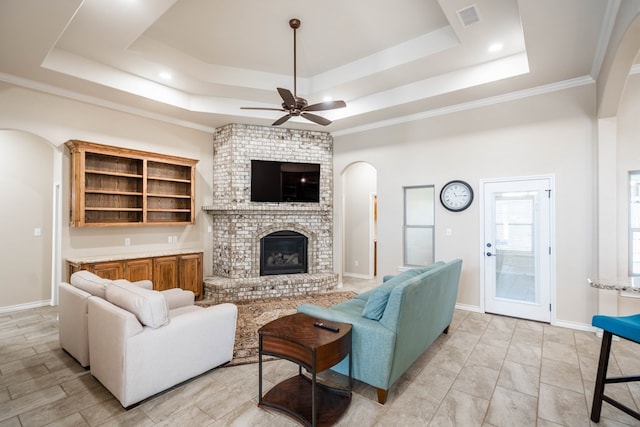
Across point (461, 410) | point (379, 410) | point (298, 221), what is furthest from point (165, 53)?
point (461, 410)

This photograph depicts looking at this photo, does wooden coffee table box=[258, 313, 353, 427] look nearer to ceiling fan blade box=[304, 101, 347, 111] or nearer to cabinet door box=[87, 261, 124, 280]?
ceiling fan blade box=[304, 101, 347, 111]

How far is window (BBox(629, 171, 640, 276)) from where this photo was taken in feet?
12.0

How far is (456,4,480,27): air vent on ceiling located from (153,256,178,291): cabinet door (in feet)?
16.7

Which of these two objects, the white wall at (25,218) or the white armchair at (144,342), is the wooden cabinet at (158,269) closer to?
the white wall at (25,218)

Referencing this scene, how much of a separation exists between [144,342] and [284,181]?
13.4ft

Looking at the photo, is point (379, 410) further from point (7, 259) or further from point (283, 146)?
point (7, 259)

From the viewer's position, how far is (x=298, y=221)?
6.12 m

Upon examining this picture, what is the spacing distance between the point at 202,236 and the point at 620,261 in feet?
20.9

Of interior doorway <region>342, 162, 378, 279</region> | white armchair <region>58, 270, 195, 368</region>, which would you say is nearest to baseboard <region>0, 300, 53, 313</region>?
white armchair <region>58, 270, 195, 368</region>

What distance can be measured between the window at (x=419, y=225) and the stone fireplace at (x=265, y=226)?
1560 mm

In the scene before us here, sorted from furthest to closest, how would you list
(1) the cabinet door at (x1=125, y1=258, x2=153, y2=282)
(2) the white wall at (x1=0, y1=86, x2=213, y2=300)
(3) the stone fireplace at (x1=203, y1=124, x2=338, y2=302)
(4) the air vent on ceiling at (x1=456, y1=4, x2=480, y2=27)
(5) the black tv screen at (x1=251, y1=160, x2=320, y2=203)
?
(5) the black tv screen at (x1=251, y1=160, x2=320, y2=203), (3) the stone fireplace at (x1=203, y1=124, x2=338, y2=302), (1) the cabinet door at (x1=125, y1=258, x2=153, y2=282), (2) the white wall at (x1=0, y1=86, x2=213, y2=300), (4) the air vent on ceiling at (x1=456, y1=4, x2=480, y2=27)

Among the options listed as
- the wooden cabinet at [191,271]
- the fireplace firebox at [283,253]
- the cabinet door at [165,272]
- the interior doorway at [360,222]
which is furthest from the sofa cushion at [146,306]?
the interior doorway at [360,222]

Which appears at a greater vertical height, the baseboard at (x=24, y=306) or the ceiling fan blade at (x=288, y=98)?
the ceiling fan blade at (x=288, y=98)

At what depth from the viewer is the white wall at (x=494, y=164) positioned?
3.98 meters
